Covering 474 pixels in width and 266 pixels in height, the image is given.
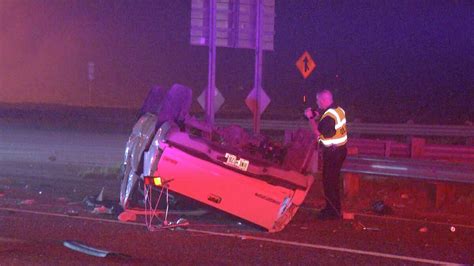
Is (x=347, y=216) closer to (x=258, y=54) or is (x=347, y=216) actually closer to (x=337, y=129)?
(x=337, y=129)

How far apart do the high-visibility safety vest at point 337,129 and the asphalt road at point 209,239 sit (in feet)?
3.55

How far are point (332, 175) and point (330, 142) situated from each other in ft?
1.53

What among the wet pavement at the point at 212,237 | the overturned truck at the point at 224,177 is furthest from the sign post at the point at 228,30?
the overturned truck at the point at 224,177

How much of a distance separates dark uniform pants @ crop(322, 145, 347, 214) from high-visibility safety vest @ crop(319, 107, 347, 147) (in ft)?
0.27

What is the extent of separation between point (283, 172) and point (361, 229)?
4.31 feet

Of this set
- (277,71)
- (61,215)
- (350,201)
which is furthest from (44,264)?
(277,71)

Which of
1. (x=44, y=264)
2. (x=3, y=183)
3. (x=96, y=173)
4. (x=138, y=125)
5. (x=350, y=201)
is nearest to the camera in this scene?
(x=44, y=264)

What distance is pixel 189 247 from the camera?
9.14m

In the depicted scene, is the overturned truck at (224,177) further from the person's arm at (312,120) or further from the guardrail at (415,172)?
the guardrail at (415,172)

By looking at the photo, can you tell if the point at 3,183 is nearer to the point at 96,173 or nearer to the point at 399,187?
the point at 96,173

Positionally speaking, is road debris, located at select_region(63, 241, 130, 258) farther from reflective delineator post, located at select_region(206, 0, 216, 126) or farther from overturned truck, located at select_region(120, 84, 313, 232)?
reflective delineator post, located at select_region(206, 0, 216, 126)

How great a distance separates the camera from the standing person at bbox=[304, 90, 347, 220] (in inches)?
444

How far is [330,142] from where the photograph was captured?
11391mm

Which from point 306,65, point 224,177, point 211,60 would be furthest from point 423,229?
point 306,65
